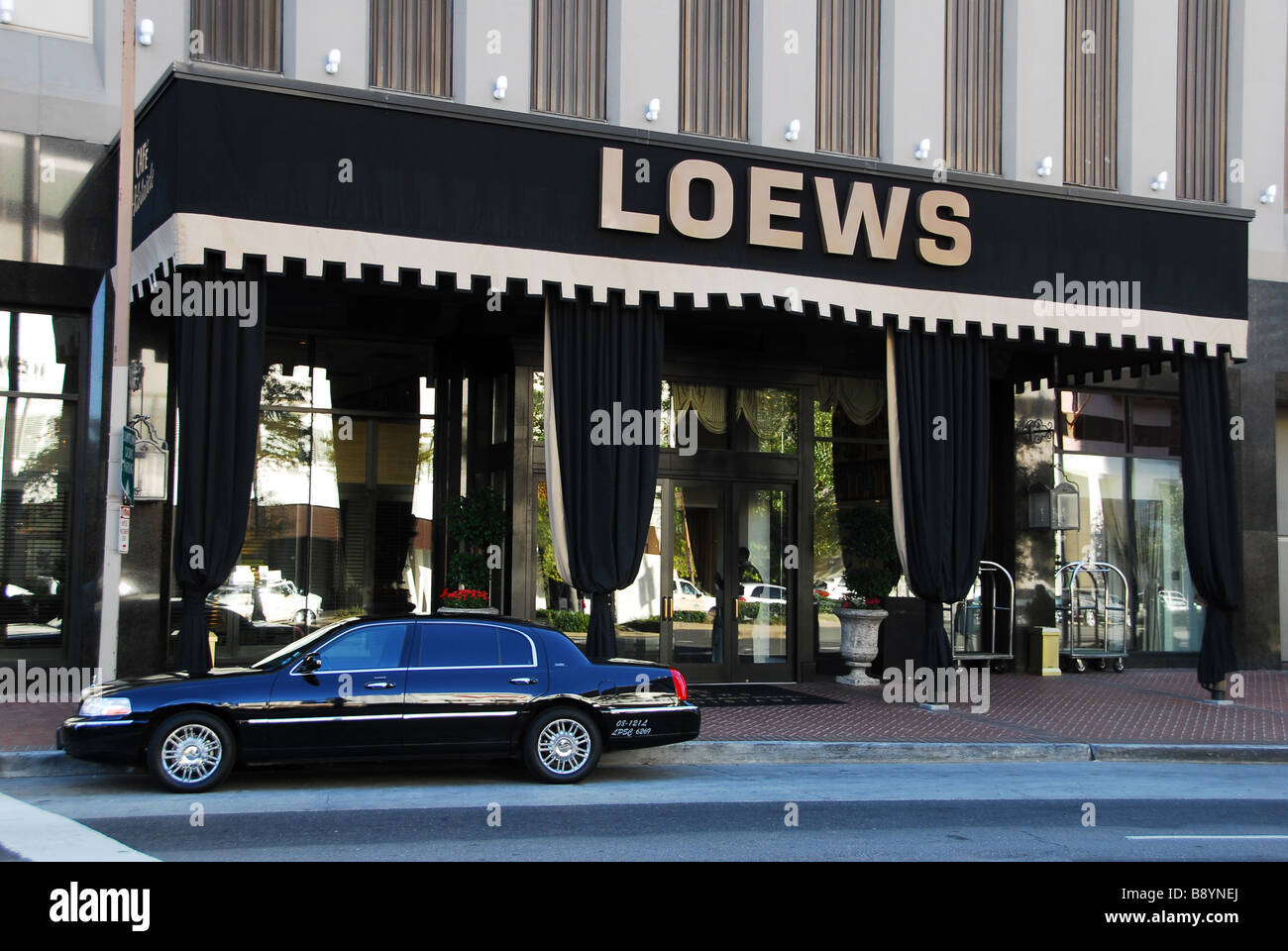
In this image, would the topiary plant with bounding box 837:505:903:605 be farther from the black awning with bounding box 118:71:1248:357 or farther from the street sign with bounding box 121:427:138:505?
the street sign with bounding box 121:427:138:505

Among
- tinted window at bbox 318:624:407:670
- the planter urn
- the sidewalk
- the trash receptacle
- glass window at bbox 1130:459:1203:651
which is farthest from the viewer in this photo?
glass window at bbox 1130:459:1203:651

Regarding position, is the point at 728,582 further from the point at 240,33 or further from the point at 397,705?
the point at 240,33

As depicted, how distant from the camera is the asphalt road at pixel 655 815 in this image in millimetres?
7711

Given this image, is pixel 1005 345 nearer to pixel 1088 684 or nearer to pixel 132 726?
pixel 1088 684

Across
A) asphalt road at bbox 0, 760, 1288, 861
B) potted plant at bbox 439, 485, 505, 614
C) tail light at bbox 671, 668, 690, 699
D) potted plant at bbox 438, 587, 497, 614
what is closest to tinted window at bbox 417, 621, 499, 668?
asphalt road at bbox 0, 760, 1288, 861

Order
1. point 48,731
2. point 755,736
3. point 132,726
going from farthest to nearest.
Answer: point 755,736 → point 48,731 → point 132,726

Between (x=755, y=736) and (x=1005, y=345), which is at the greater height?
(x=1005, y=345)

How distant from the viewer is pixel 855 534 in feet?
56.6

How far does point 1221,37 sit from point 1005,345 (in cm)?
743

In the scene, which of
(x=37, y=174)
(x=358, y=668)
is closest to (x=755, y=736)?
(x=358, y=668)

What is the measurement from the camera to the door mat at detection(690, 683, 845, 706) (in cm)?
1488

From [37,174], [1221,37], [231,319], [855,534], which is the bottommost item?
[855,534]

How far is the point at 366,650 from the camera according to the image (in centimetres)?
1002

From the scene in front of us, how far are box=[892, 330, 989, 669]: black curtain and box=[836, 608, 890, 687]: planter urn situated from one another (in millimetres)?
1944
